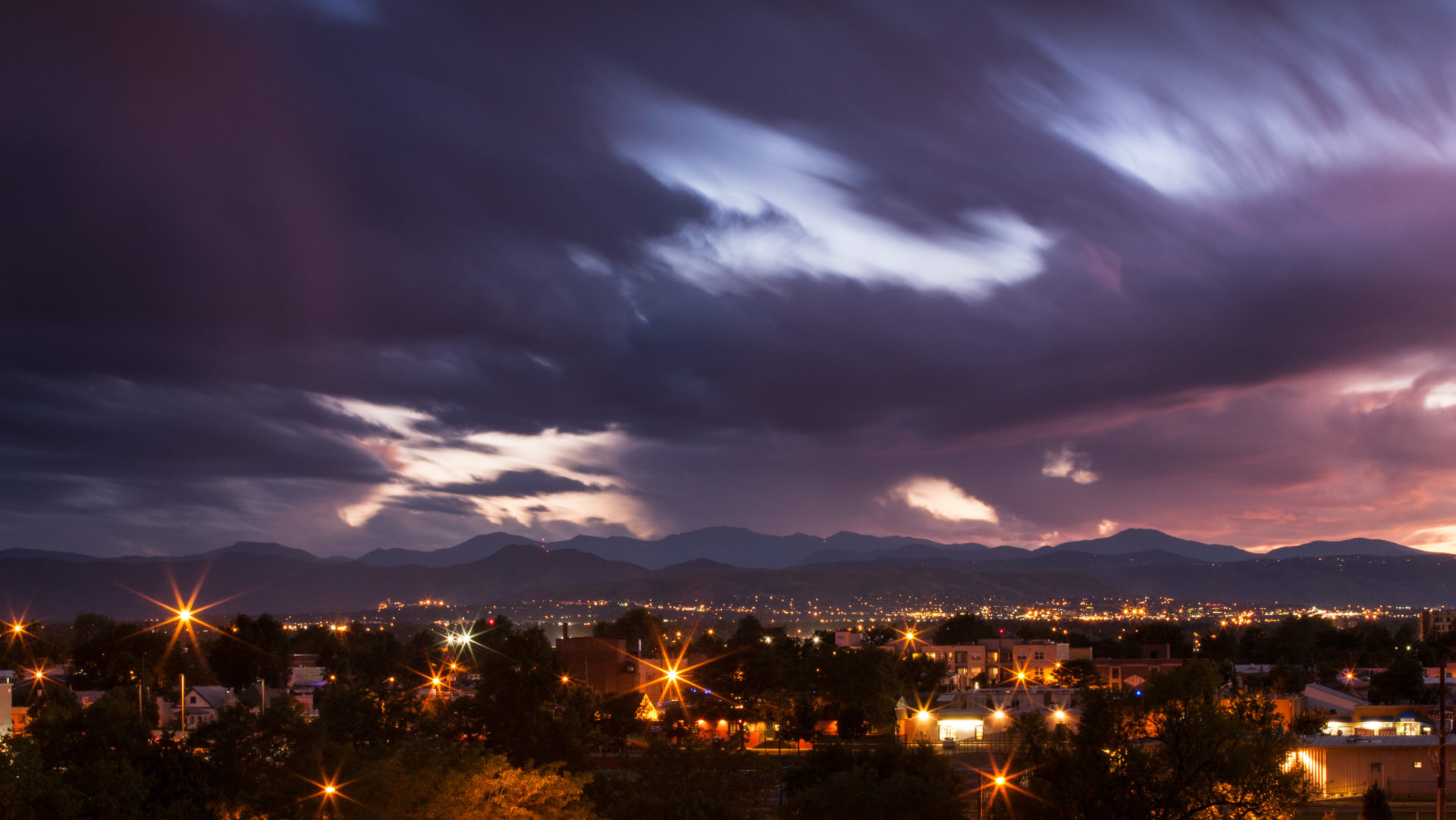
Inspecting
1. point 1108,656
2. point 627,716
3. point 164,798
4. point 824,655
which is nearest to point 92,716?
point 164,798

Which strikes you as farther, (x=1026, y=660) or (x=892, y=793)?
(x=1026, y=660)

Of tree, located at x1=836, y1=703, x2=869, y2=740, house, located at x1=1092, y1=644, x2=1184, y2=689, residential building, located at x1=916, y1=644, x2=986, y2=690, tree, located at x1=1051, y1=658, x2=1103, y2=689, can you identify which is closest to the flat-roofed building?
tree, located at x1=836, y1=703, x2=869, y2=740

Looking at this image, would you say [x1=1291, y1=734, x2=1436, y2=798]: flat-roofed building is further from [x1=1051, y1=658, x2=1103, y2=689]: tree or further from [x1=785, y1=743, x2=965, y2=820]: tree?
[x1=1051, y1=658, x2=1103, y2=689]: tree

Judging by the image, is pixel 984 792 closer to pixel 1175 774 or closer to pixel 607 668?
pixel 1175 774

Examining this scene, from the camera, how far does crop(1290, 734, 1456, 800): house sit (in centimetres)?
5009

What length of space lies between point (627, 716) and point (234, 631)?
52340mm

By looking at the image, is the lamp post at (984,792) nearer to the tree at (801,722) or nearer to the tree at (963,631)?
the tree at (801,722)

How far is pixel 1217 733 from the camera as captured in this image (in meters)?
31.4

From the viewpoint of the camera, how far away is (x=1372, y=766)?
50938mm

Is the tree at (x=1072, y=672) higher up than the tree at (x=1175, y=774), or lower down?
lower down

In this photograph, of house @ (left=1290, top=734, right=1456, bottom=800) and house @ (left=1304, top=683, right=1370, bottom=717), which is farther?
house @ (left=1304, top=683, right=1370, bottom=717)

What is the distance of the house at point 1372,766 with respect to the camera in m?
50.1

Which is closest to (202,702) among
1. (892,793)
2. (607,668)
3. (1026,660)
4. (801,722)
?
(607,668)

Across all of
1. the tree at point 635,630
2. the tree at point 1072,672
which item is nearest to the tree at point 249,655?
Result: the tree at point 635,630
